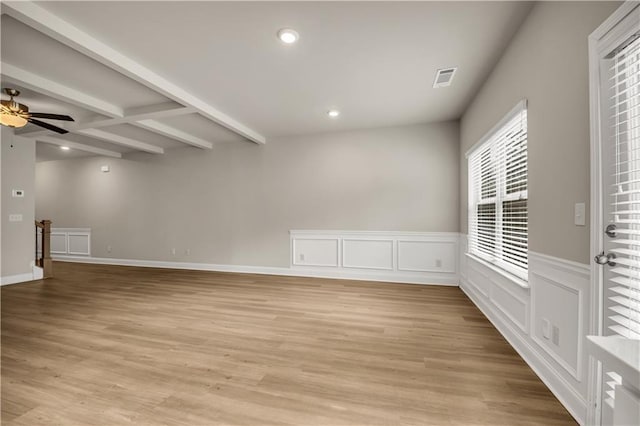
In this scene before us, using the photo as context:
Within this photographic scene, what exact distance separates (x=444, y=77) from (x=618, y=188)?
2.26 metres

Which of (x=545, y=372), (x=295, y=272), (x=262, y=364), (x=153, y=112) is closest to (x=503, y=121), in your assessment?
(x=545, y=372)

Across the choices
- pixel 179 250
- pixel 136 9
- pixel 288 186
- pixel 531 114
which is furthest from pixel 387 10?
pixel 179 250

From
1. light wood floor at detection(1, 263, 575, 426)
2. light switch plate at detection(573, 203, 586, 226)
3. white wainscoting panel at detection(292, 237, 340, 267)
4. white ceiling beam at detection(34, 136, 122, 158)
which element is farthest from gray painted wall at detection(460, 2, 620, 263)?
white ceiling beam at detection(34, 136, 122, 158)

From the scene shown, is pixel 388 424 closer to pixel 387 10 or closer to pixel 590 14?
pixel 590 14

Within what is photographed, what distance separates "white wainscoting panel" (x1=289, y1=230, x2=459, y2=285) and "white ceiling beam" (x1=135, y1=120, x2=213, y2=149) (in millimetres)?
2695

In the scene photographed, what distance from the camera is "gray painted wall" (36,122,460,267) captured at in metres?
4.71

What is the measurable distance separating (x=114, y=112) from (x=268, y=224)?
10.00 ft

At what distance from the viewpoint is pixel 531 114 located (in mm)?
2053

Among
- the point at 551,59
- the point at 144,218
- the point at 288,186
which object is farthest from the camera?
the point at 144,218

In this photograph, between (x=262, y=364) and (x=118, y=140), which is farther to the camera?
(x=118, y=140)

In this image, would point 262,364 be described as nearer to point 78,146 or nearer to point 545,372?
point 545,372

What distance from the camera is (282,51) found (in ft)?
8.39

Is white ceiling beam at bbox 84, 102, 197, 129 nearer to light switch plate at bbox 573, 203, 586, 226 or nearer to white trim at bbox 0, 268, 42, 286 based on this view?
white trim at bbox 0, 268, 42, 286

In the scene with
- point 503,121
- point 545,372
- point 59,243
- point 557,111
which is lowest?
point 545,372
